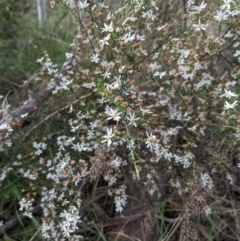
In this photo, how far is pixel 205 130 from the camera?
1995mm

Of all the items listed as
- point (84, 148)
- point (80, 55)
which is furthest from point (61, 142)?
point (80, 55)

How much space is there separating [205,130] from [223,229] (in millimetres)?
498

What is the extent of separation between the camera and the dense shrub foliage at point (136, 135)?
5.66 ft

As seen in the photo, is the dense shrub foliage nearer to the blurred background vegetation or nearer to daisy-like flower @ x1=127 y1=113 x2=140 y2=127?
daisy-like flower @ x1=127 y1=113 x2=140 y2=127

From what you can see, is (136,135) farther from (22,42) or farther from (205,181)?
(22,42)

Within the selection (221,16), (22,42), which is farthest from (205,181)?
(22,42)

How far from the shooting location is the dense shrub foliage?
68.0 inches

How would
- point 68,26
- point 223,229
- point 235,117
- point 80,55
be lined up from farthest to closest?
point 68,26
point 80,55
point 223,229
point 235,117

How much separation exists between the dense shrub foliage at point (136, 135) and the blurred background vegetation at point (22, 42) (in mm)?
482

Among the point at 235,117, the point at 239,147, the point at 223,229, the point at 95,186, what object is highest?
the point at 235,117

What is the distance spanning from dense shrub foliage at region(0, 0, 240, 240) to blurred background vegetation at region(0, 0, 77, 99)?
1.58ft

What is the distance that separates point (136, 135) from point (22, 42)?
1.48 m

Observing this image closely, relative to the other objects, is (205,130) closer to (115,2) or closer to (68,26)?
(115,2)

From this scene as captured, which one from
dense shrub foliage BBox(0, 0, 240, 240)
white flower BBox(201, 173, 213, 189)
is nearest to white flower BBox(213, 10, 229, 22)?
dense shrub foliage BBox(0, 0, 240, 240)
